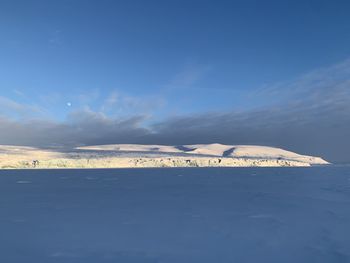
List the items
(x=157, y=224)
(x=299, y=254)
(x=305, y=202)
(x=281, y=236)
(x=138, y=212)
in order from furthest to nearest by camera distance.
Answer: (x=305, y=202), (x=138, y=212), (x=157, y=224), (x=281, y=236), (x=299, y=254)

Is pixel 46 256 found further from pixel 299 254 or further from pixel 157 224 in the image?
A: pixel 299 254

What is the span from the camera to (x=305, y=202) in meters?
57.3

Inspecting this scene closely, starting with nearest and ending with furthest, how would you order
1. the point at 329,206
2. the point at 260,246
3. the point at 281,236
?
the point at 260,246
the point at 281,236
the point at 329,206

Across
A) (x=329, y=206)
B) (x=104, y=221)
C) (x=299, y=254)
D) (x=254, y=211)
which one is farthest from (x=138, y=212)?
(x=329, y=206)

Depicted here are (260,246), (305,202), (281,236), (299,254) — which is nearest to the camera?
(299,254)

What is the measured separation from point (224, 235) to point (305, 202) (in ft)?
100

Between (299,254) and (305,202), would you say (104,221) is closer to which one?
(299,254)

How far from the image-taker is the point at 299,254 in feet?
83.0

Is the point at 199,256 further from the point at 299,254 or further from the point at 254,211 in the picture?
the point at 254,211

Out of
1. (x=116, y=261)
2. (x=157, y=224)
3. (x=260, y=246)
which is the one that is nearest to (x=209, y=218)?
(x=157, y=224)

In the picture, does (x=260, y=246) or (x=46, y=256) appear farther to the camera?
(x=260, y=246)

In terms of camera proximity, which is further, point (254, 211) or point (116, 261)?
point (254, 211)

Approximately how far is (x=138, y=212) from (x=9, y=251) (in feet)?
70.8

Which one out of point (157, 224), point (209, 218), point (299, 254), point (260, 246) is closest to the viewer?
point (299, 254)
